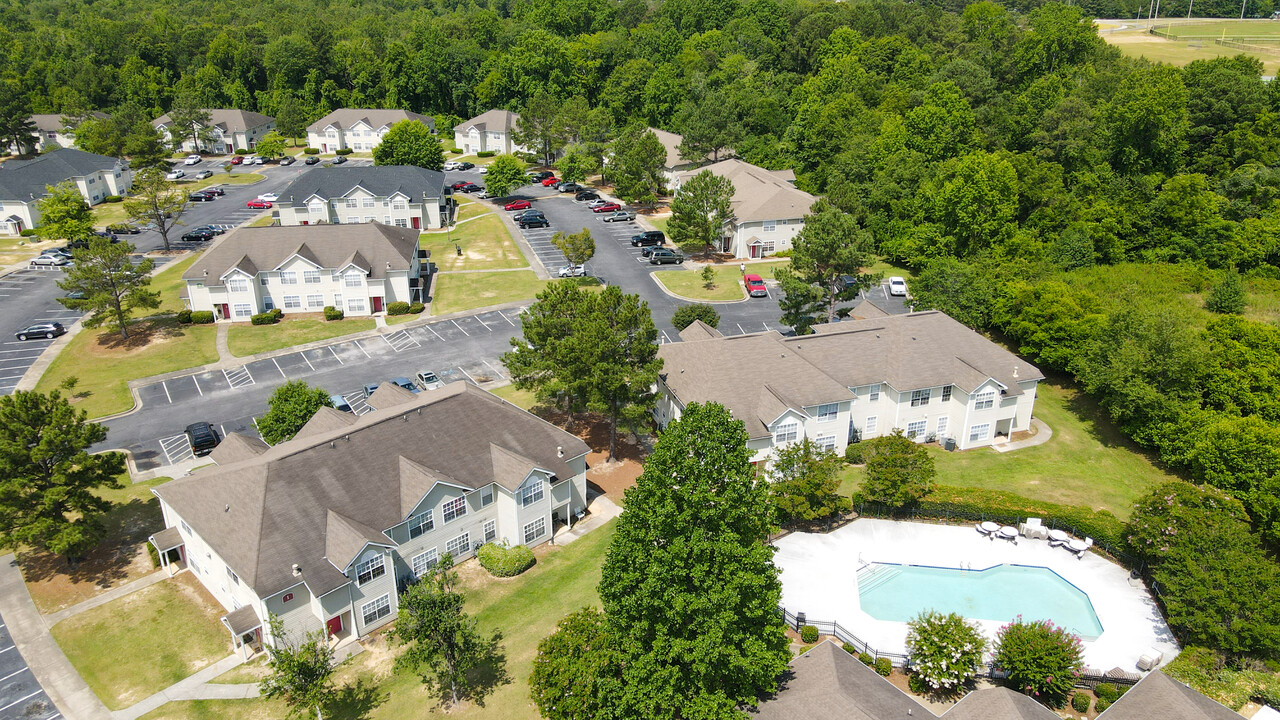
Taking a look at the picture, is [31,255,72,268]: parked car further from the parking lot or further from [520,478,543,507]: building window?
[520,478,543,507]: building window

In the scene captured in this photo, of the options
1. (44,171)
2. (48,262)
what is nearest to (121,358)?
(48,262)

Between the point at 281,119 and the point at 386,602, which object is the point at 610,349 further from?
the point at 281,119

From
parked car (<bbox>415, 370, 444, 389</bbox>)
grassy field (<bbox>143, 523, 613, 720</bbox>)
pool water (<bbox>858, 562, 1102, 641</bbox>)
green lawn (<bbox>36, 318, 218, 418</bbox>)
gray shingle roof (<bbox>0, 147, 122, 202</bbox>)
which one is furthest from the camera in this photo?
gray shingle roof (<bbox>0, 147, 122, 202</bbox>)

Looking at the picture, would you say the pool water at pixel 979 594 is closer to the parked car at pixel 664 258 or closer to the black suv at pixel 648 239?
the parked car at pixel 664 258

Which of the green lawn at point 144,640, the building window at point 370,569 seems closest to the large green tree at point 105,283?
the green lawn at point 144,640

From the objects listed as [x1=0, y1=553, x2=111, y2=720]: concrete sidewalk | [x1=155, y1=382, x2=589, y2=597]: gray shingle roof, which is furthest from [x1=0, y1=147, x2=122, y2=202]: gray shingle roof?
[x1=155, y1=382, x2=589, y2=597]: gray shingle roof
